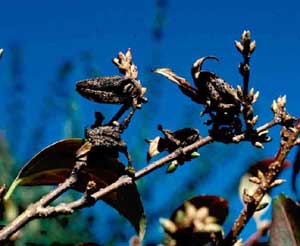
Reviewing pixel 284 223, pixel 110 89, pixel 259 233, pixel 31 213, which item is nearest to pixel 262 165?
pixel 259 233

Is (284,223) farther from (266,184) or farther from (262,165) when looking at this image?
(262,165)

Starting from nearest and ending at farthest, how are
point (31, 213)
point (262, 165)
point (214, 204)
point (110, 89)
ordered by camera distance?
point (31, 213) < point (110, 89) < point (214, 204) < point (262, 165)

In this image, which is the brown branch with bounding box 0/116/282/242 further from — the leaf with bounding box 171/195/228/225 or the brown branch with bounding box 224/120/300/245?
the leaf with bounding box 171/195/228/225

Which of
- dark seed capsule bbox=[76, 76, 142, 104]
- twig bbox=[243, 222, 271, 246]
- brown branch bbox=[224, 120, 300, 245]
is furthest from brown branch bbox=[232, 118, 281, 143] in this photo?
A: twig bbox=[243, 222, 271, 246]

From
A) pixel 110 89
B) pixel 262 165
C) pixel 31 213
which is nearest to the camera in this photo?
pixel 31 213

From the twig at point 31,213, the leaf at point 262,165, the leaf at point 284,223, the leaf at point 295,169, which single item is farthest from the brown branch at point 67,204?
the leaf at point 262,165
